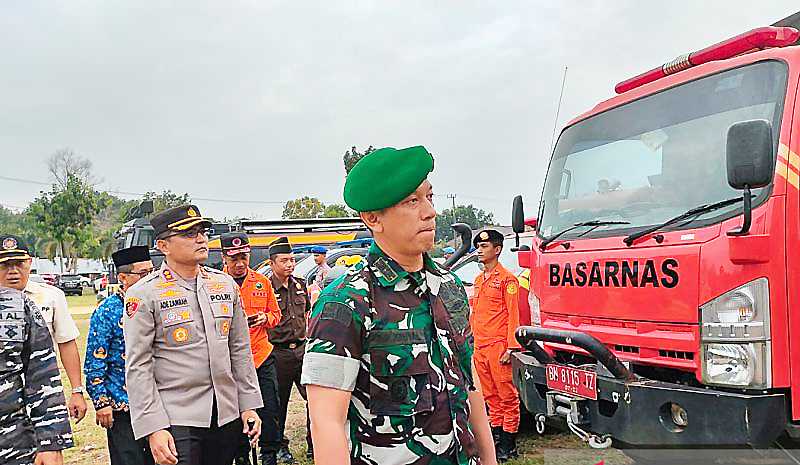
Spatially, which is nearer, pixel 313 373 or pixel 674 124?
pixel 313 373

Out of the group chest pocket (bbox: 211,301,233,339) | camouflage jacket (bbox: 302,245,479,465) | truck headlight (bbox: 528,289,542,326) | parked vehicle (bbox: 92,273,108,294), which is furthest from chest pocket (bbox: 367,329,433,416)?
parked vehicle (bbox: 92,273,108,294)

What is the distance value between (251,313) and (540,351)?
2.54m

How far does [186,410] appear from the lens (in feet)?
11.7

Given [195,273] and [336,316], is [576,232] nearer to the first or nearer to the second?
[195,273]

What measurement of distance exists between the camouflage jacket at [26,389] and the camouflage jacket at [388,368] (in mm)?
2196

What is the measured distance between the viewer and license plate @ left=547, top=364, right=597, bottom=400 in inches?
162

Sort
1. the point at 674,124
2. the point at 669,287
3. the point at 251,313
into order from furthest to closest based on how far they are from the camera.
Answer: the point at 251,313
the point at 674,124
the point at 669,287

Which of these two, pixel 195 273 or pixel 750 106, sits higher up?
pixel 750 106

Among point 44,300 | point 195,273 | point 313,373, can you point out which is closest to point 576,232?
point 195,273

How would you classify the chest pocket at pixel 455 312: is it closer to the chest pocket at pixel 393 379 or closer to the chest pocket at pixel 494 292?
the chest pocket at pixel 393 379

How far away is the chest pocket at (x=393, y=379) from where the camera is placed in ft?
6.54

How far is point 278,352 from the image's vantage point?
643 centimetres

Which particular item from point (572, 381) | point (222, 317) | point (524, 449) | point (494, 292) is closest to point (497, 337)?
point (494, 292)

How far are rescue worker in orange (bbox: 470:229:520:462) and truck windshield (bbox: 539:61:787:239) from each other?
100 centimetres
